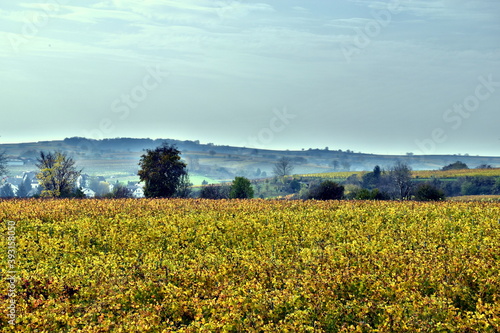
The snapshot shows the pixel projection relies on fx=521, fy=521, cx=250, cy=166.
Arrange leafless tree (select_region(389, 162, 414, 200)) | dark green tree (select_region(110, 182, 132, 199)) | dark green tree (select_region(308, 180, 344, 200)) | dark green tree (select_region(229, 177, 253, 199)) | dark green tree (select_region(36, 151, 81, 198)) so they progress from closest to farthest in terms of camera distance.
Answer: dark green tree (select_region(308, 180, 344, 200)), dark green tree (select_region(229, 177, 253, 199)), dark green tree (select_region(36, 151, 81, 198)), dark green tree (select_region(110, 182, 132, 199)), leafless tree (select_region(389, 162, 414, 200))

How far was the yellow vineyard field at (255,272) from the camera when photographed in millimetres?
16703

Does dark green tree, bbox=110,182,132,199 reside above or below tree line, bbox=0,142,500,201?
below

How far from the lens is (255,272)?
72.7ft

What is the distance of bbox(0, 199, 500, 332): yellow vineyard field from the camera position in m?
16.7

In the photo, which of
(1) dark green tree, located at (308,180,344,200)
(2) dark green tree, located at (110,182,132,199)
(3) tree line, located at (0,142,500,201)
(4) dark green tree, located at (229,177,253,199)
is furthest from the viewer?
(2) dark green tree, located at (110,182,132,199)

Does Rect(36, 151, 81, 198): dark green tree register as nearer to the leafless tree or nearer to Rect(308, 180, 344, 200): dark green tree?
Rect(308, 180, 344, 200): dark green tree

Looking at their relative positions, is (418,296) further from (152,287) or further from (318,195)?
(318,195)

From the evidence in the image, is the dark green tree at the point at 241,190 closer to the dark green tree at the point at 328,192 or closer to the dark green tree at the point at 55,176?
the dark green tree at the point at 328,192

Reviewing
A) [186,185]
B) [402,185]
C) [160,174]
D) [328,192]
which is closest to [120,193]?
[186,185]

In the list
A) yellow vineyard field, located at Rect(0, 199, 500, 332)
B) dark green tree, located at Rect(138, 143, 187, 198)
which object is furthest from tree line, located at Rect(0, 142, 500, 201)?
yellow vineyard field, located at Rect(0, 199, 500, 332)

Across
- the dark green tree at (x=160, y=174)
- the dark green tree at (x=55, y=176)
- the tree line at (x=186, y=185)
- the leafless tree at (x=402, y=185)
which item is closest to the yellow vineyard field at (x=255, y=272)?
the tree line at (x=186, y=185)

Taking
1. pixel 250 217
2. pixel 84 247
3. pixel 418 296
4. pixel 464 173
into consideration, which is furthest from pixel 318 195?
pixel 464 173

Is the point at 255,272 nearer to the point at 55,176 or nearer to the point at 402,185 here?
the point at 55,176

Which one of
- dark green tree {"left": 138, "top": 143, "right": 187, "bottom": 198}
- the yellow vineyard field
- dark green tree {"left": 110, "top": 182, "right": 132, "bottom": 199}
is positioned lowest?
dark green tree {"left": 110, "top": 182, "right": 132, "bottom": 199}
